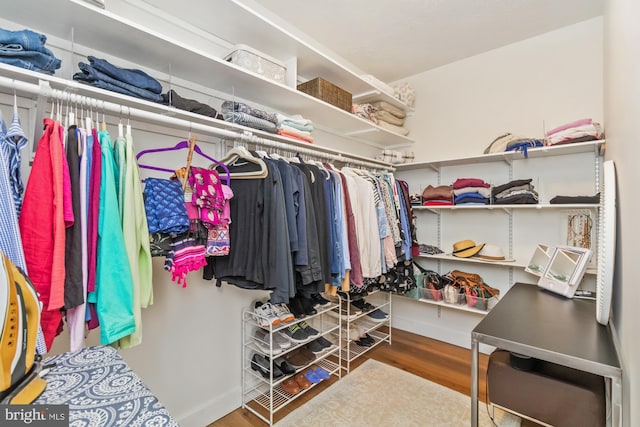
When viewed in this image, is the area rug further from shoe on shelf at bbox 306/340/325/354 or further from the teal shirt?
the teal shirt

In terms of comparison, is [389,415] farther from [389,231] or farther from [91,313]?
[91,313]

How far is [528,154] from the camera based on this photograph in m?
2.29

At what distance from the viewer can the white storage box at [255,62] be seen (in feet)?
5.32

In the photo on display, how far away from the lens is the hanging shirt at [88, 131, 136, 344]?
3.11 ft

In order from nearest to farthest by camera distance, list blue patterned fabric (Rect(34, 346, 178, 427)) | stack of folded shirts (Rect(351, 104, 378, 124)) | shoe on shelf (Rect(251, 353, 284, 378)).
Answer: blue patterned fabric (Rect(34, 346, 178, 427)), shoe on shelf (Rect(251, 353, 284, 378)), stack of folded shirts (Rect(351, 104, 378, 124))

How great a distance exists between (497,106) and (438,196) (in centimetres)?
95

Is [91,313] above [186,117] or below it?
below

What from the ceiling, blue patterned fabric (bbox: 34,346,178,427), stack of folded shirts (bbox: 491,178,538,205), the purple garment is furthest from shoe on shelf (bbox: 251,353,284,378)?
the ceiling

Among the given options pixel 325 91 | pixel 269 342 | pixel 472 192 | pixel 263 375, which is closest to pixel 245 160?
pixel 325 91

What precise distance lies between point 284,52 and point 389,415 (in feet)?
7.89

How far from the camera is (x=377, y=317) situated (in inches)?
109

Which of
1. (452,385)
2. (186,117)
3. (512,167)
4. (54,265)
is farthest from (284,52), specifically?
(452,385)

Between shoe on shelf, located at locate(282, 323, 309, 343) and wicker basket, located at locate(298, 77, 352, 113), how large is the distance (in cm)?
162

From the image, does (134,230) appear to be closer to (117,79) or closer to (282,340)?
(117,79)
